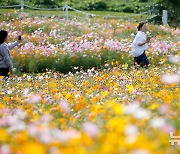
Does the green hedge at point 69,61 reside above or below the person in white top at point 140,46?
below

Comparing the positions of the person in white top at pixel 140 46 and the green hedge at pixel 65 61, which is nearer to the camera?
the person in white top at pixel 140 46

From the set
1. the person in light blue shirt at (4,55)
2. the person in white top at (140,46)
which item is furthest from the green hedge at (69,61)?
the person in light blue shirt at (4,55)

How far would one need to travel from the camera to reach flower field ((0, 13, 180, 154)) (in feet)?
8.38

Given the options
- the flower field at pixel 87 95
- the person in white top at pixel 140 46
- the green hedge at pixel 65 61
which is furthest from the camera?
the green hedge at pixel 65 61

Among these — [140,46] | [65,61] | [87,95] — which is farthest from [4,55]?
[87,95]

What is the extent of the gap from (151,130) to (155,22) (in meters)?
19.7

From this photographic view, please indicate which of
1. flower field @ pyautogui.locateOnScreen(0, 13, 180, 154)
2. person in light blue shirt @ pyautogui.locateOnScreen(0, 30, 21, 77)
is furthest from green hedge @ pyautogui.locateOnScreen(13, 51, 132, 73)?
person in light blue shirt @ pyautogui.locateOnScreen(0, 30, 21, 77)

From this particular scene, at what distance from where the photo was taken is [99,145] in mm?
2531

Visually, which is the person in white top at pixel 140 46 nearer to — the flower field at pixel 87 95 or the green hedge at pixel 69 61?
the flower field at pixel 87 95

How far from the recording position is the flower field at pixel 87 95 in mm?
2553

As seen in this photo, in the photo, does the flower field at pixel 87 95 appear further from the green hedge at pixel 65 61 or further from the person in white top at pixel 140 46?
the person in white top at pixel 140 46

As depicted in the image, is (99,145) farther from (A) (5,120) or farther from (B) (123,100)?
(B) (123,100)

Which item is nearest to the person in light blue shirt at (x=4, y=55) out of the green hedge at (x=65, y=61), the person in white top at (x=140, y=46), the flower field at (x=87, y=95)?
the flower field at (x=87, y=95)

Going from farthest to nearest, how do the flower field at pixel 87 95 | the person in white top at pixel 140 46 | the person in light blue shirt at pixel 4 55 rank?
the person in white top at pixel 140 46, the person in light blue shirt at pixel 4 55, the flower field at pixel 87 95
